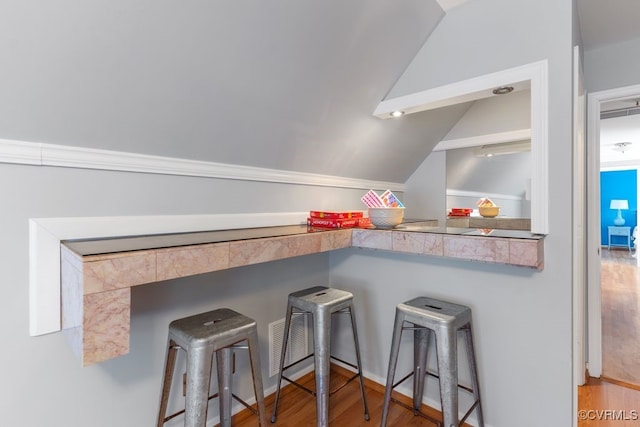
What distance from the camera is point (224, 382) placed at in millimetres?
1555

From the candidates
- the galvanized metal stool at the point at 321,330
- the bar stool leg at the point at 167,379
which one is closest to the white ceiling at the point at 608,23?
the galvanized metal stool at the point at 321,330

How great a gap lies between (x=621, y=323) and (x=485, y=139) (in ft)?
8.49

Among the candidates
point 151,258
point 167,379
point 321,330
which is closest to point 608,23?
point 321,330

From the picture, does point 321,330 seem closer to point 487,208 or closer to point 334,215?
point 334,215

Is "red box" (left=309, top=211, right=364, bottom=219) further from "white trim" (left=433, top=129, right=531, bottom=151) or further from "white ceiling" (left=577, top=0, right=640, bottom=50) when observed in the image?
"white ceiling" (left=577, top=0, right=640, bottom=50)

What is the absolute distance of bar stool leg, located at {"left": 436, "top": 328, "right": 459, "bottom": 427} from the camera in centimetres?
142

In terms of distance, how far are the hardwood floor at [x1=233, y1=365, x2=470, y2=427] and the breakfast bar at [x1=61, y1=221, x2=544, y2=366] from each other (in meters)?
1.00

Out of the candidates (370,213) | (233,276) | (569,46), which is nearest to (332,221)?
(370,213)

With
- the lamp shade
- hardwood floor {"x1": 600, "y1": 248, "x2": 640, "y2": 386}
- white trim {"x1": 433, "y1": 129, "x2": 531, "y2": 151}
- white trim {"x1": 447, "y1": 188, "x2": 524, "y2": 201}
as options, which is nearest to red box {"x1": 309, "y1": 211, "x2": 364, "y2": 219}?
white trim {"x1": 447, "y1": 188, "x2": 524, "y2": 201}

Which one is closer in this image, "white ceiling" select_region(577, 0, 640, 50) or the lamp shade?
"white ceiling" select_region(577, 0, 640, 50)

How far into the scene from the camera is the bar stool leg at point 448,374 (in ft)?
4.67

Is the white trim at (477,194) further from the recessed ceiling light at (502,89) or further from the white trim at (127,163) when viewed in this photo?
the white trim at (127,163)

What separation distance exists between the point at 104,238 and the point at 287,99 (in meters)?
0.99

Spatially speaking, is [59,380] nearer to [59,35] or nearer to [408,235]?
[59,35]
